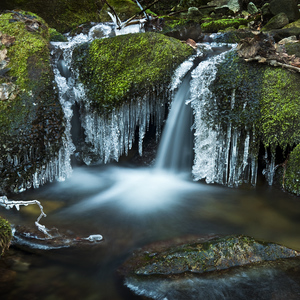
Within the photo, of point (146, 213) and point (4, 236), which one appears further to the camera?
point (146, 213)

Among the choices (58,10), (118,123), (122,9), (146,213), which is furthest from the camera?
(122,9)

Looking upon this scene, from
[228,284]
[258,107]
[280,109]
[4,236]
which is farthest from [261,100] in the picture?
[4,236]

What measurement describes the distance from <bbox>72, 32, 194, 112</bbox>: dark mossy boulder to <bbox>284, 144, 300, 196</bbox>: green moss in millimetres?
2069

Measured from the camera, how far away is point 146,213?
3666 mm

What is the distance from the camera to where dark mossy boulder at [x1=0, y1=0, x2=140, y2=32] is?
7479 mm

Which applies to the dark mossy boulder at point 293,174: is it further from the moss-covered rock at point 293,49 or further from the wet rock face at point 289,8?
the wet rock face at point 289,8

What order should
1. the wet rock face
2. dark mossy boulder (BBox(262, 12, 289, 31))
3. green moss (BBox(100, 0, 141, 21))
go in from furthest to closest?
the wet rock face, dark mossy boulder (BBox(262, 12, 289, 31)), green moss (BBox(100, 0, 141, 21))

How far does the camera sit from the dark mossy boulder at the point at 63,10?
7.48 m

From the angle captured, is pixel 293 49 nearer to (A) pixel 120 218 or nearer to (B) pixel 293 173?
(B) pixel 293 173

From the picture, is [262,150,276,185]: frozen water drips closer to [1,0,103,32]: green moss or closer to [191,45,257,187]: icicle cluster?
[191,45,257,187]: icicle cluster

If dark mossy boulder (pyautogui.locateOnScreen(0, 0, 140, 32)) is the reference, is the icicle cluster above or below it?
below

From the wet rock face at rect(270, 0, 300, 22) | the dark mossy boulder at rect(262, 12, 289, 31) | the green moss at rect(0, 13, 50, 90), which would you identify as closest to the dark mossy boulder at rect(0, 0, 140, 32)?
the green moss at rect(0, 13, 50, 90)

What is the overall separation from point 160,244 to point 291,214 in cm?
168

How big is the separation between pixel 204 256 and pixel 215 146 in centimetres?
208
